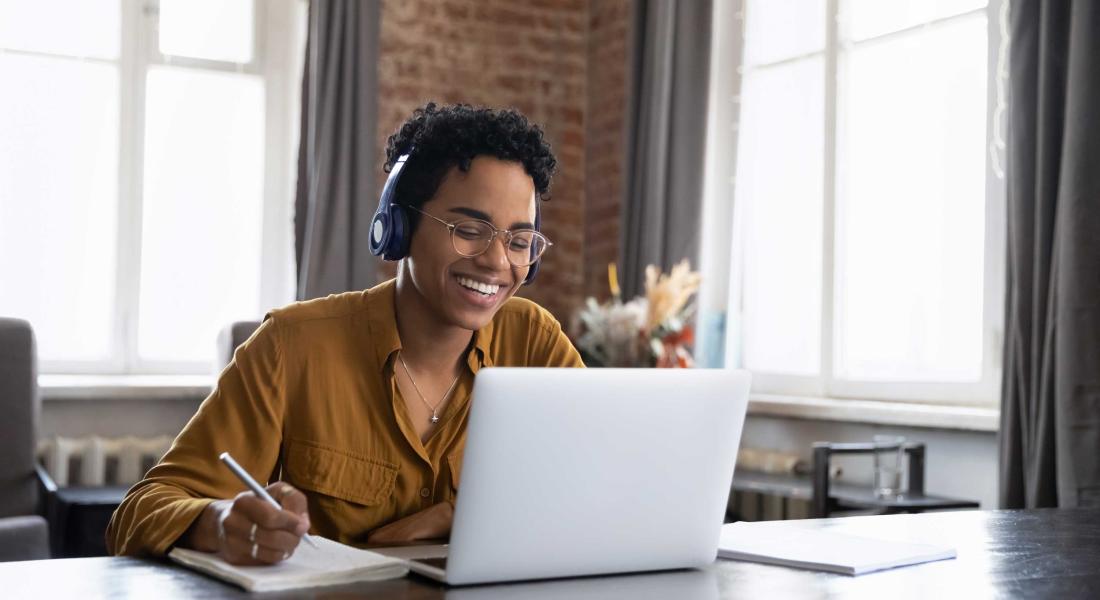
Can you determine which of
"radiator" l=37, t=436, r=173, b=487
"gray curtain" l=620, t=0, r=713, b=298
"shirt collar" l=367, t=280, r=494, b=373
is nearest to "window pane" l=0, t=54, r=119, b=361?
"radiator" l=37, t=436, r=173, b=487

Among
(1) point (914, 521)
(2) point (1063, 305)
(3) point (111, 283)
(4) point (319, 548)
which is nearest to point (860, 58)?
(2) point (1063, 305)

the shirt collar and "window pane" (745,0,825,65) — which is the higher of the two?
"window pane" (745,0,825,65)

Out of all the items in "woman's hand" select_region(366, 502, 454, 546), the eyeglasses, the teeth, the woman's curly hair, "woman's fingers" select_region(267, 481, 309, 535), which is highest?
the woman's curly hair

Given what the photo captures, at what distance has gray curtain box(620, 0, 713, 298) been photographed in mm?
4496

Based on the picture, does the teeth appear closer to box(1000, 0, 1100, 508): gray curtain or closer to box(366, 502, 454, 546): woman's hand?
box(366, 502, 454, 546): woman's hand

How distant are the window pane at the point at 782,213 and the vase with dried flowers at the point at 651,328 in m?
0.26

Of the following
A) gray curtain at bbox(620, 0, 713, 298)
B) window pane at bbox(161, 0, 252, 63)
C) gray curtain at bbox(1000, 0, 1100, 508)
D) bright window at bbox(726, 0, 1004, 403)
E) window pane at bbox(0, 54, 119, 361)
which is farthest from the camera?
window pane at bbox(161, 0, 252, 63)

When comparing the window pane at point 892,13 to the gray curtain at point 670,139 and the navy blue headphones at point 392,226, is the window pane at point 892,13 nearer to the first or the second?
the gray curtain at point 670,139

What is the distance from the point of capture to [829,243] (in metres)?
4.11

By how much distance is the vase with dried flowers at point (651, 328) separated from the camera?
165 inches

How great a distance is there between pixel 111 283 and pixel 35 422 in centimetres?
101

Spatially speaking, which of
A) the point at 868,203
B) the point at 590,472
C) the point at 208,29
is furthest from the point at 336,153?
the point at 590,472

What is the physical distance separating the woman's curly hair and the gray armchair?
7.09 ft

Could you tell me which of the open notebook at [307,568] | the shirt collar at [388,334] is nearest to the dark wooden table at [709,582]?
the open notebook at [307,568]
